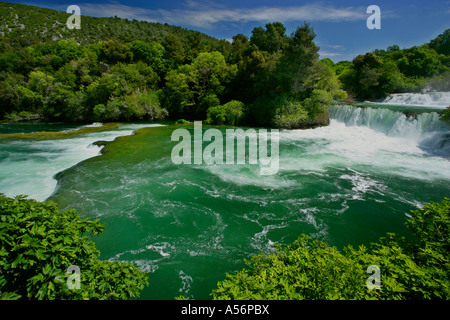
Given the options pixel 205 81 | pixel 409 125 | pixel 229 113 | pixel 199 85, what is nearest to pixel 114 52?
pixel 199 85

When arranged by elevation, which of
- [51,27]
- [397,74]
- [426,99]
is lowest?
[426,99]

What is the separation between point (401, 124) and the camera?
21156 millimetres

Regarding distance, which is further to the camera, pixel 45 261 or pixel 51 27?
pixel 51 27

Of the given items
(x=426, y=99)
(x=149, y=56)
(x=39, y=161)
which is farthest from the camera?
(x=149, y=56)

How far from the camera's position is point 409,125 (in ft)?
67.5

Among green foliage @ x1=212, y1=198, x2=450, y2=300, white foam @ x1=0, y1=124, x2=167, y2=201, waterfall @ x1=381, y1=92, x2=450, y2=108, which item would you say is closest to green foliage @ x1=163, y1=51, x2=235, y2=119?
white foam @ x1=0, y1=124, x2=167, y2=201

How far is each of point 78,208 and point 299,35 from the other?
95.7ft

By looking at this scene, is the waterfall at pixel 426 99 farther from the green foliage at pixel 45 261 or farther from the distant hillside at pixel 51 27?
the distant hillside at pixel 51 27

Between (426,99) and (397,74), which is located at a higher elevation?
(397,74)

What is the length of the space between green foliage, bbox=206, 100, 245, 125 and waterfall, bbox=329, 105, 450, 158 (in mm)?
13943

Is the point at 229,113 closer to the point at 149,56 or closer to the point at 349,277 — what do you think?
the point at 149,56

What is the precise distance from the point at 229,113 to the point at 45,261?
96.2ft

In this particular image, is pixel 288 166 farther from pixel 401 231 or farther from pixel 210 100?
pixel 210 100
